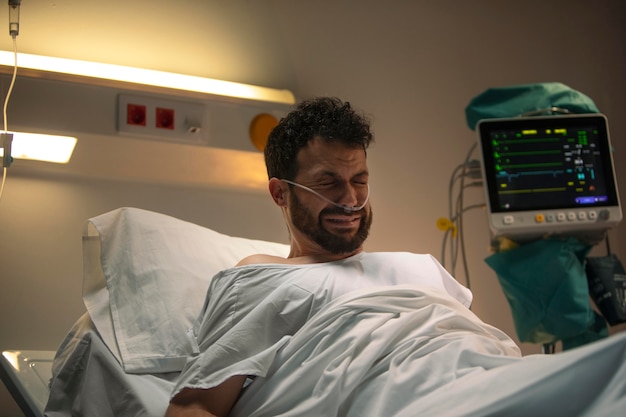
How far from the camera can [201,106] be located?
8.34ft

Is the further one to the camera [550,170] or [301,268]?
[550,170]

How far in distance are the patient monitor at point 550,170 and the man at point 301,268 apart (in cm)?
62

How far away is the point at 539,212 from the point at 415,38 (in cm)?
93

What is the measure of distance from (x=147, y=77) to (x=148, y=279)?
2.46 ft

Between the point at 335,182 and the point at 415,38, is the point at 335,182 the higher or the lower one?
the lower one

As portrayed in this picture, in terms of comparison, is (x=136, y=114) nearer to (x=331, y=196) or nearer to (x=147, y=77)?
(x=147, y=77)

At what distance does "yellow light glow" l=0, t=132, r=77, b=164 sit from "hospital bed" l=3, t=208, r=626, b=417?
324mm

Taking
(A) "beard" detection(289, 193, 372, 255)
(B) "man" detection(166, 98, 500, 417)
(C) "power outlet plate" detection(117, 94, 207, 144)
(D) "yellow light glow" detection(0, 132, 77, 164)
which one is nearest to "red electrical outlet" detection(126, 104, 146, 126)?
(C) "power outlet plate" detection(117, 94, 207, 144)

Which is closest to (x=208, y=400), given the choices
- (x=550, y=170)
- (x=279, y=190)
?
(x=279, y=190)

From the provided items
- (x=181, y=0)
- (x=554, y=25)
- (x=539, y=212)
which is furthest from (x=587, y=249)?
(x=181, y=0)

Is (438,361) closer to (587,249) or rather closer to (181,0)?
(587,249)

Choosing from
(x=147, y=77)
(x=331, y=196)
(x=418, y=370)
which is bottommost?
(x=418, y=370)

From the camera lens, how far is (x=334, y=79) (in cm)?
286

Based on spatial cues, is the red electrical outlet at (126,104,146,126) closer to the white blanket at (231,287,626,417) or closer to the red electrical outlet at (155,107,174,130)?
the red electrical outlet at (155,107,174,130)
